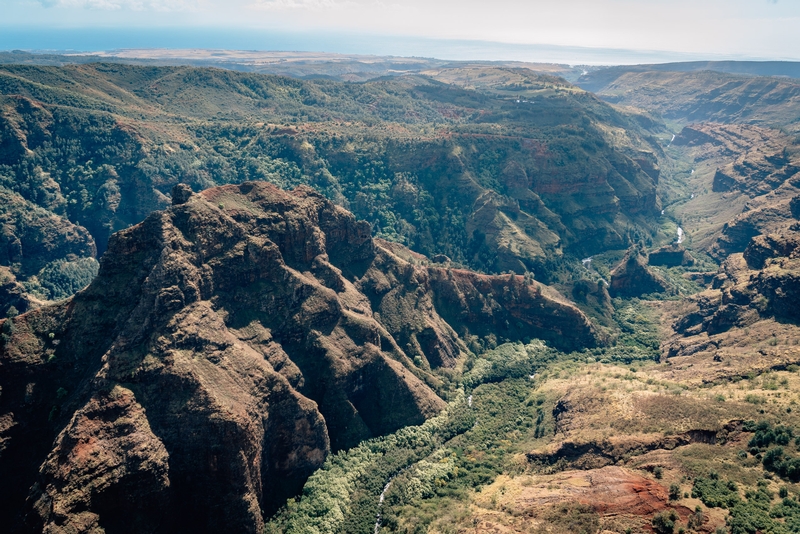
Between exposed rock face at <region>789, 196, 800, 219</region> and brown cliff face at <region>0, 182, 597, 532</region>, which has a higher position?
exposed rock face at <region>789, 196, 800, 219</region>

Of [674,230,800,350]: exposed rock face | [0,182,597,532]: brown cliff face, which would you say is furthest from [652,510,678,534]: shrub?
[674,230,800,350]: exposed rock face

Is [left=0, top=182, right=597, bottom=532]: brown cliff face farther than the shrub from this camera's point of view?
Yes

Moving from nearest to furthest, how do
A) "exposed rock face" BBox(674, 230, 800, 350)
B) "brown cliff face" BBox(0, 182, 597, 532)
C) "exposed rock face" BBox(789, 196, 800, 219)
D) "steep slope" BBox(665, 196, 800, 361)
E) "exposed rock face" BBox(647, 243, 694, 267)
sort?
"brown cliff face" BBox(0, 182, 597, 532)
"steep slope" BBox(665, 196, 800, 361)
"exposed rock face" BBox(674, 230, 800, 350)
"exposed rock face" BBox(789, 196, 800, 219)
"exposed rock face" BBox(647, 243, 694, 267)

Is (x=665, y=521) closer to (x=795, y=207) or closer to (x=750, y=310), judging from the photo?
(x=750, y=310)

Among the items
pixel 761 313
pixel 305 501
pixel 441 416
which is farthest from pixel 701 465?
pixel 761 313

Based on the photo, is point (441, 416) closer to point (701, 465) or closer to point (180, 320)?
point (701, 465)

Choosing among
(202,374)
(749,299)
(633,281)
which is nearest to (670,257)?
(633,281)

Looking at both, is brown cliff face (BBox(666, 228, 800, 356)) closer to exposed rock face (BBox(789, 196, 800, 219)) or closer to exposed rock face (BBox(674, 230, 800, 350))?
exposed rock face (BBox(674, 230, 800, 350))
